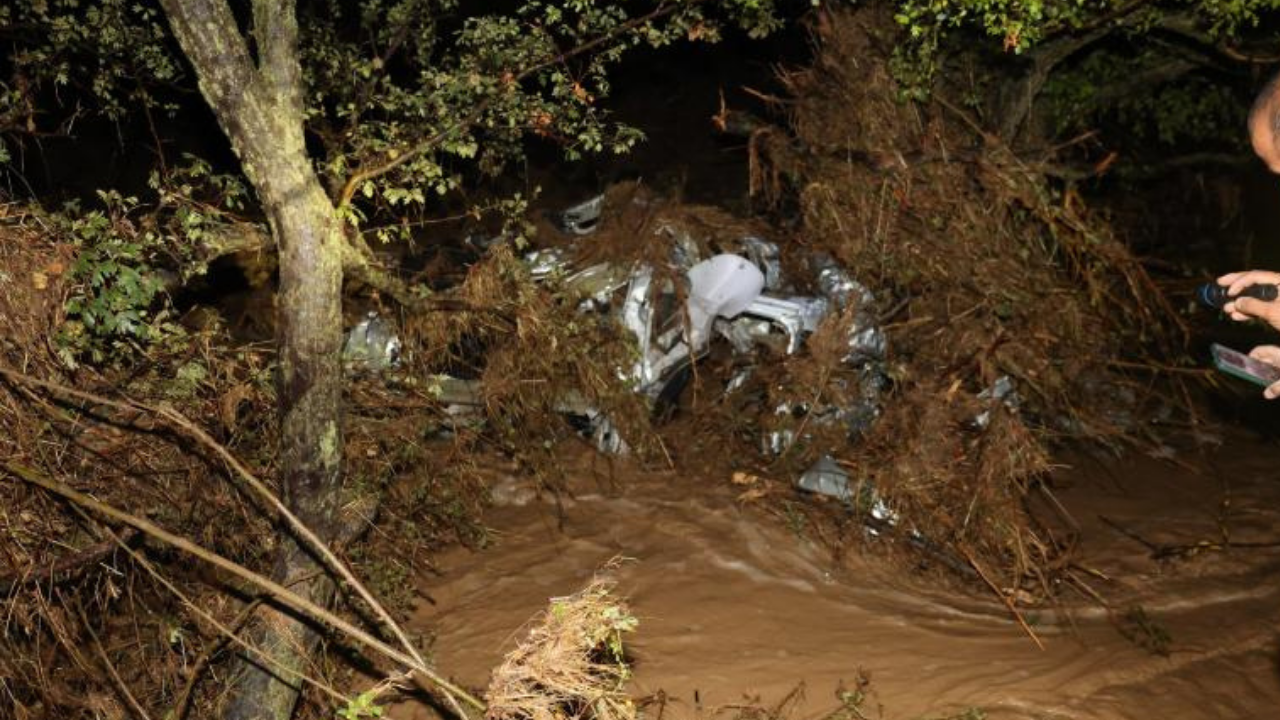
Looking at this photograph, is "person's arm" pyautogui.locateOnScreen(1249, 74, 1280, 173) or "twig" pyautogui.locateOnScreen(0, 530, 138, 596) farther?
"twig" pyautogui.locateOnScreen(0, 530, 138, 596)

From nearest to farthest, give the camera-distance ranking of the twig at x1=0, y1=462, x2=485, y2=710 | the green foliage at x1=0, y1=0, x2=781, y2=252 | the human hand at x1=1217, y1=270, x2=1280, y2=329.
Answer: the twig at x1=0, y1=462, x2=485, y2=710, the human hand at x1=1217, y1=270, x2=1280, y2=329, the green foliage at x1=0, y1=0, x2=781, y2=252

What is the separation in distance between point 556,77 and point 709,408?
114 inches

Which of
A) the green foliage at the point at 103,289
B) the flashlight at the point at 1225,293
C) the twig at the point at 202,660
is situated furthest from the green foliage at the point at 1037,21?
the twig at the point at 202,660

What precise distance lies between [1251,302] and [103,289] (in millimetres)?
Result: 4657

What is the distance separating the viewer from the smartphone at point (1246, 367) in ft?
11.1

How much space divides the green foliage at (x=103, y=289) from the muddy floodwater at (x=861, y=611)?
2206mm

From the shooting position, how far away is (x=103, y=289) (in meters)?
4.34

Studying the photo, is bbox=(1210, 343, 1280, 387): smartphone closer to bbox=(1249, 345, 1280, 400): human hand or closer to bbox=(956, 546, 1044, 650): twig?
bbox=(1249, 345, 1280, 400): human hand

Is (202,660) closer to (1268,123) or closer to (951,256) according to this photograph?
(1268,123)

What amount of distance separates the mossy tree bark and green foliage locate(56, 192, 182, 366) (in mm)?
704

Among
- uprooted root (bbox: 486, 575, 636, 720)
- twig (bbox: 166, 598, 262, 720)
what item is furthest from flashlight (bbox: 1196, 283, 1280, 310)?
→ twig (bbox: 166, 598, 262, 720)

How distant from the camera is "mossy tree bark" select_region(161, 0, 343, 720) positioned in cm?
393

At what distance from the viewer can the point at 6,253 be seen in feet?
14.1

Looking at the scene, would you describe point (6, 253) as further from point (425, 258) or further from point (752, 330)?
point (752, 330)
